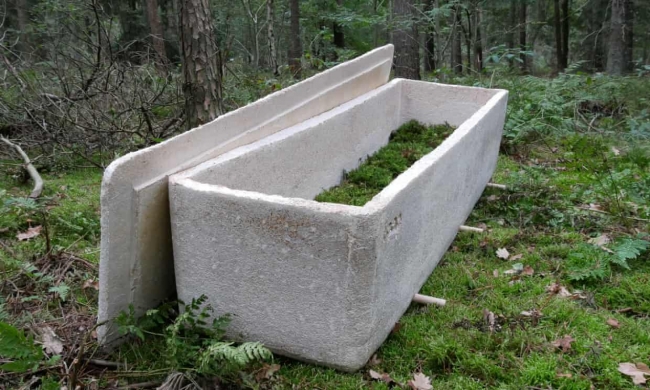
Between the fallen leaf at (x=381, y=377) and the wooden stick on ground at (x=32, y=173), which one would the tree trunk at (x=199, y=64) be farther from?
the fallen leaf at (x=381, y=377)

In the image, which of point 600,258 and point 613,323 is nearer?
point 613,323

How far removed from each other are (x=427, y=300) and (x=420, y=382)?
0.76 metres

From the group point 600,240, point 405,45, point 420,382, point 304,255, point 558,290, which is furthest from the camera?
point 405,45

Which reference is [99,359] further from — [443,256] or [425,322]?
[443,256]

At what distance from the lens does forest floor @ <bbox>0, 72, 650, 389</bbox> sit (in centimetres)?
279

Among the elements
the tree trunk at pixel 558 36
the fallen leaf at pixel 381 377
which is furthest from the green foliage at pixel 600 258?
the tree trunk at pixel 558 36

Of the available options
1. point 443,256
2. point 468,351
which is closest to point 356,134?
point 443,256

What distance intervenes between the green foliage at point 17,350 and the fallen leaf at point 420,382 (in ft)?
5.69

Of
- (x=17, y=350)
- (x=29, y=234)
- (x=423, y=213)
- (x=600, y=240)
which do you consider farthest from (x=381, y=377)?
(x=29, y=234)

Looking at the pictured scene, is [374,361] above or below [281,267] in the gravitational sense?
below

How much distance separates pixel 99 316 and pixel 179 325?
0.51 meters

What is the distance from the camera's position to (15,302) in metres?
3.32

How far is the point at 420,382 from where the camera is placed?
9.03ft

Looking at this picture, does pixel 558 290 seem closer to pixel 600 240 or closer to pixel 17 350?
pixel 600 240
